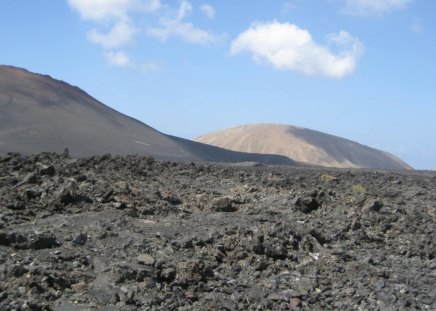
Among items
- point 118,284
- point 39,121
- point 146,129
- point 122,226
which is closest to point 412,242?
point 122,226

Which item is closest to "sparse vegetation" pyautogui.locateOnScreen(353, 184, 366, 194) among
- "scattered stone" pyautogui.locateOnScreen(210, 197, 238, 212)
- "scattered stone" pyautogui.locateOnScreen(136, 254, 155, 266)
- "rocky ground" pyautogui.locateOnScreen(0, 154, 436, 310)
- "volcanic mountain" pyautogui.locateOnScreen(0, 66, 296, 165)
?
"rocky ground" pyautogui.locateOnScreen(0, 154, 436, 310)

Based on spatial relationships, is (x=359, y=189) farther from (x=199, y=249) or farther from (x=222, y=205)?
(x=199, y=249)

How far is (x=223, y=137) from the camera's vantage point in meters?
63.2

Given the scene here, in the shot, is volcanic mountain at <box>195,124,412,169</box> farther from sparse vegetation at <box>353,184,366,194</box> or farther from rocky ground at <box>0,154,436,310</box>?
rocky ground at <box>0,154,436,310</box>

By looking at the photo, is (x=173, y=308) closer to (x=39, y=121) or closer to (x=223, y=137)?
(x=39, y=121)

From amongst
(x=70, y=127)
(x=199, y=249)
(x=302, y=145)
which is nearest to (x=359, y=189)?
(x=199, y=249)

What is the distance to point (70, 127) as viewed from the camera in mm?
31219

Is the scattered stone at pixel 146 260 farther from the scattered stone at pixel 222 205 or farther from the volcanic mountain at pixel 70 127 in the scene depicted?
the volcanic mountain at pixel 70 127

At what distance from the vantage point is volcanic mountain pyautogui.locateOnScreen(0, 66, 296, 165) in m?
27.7

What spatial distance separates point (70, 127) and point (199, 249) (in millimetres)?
25787

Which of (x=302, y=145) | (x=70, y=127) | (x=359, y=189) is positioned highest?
(x=302, y=145)

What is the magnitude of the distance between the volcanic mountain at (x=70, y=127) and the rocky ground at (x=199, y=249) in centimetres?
1658

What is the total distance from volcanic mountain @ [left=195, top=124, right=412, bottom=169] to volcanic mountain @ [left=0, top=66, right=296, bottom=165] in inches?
646

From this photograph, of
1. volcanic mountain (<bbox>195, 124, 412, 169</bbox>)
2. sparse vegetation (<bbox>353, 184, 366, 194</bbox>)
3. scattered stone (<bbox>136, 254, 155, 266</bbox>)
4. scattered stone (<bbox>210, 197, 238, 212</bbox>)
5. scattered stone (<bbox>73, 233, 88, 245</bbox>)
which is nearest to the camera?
scattered stone (<bbox>136, 254, 155, 266</bbox>)
